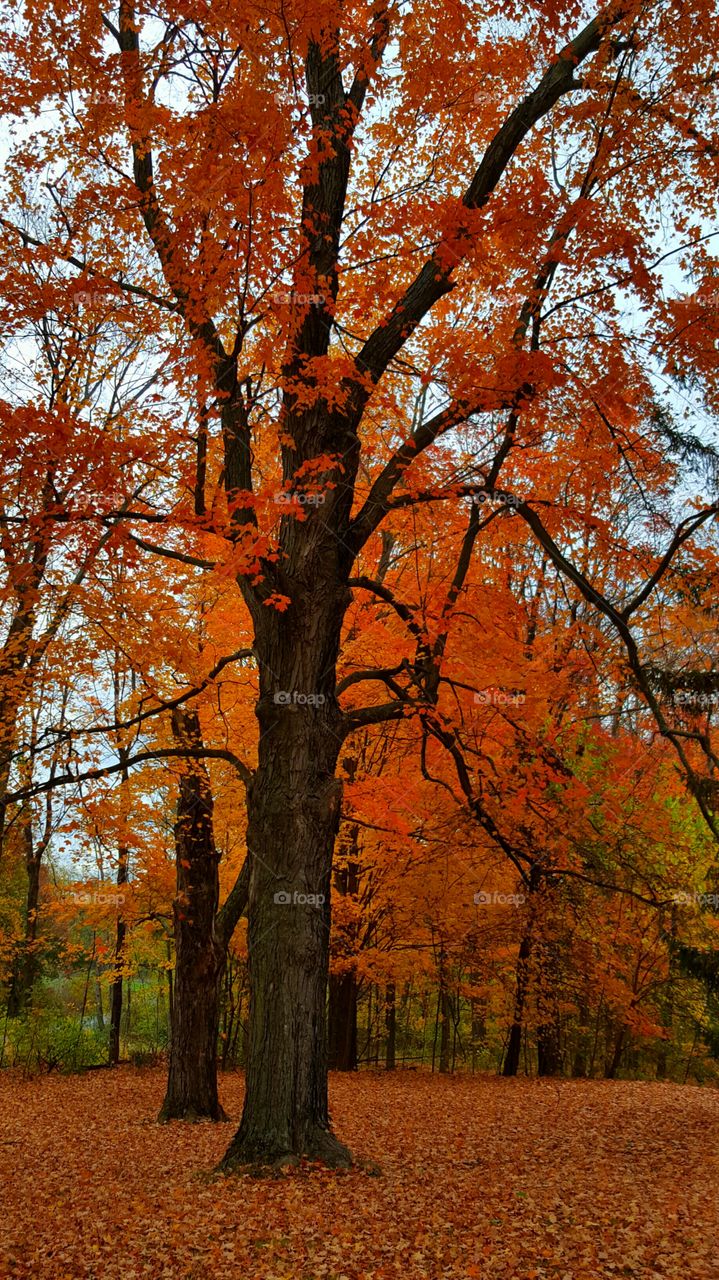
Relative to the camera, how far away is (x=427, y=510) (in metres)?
9.80

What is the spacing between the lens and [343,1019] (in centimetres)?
1602

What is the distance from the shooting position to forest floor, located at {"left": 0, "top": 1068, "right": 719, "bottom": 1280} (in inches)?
165

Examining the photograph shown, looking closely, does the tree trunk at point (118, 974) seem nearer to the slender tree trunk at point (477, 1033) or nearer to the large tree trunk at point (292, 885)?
the slender tree trunk at point (477, 1033)

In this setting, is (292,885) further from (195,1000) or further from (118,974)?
(118,974)

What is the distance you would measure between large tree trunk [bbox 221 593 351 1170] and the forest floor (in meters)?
0.32

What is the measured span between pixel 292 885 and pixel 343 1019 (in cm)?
1144

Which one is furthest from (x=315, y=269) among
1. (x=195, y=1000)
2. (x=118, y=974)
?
(x=118, y=974)

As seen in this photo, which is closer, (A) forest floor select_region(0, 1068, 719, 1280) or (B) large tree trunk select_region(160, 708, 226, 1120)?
(A) forest floor select_region(0, 1068, 719, 1280)

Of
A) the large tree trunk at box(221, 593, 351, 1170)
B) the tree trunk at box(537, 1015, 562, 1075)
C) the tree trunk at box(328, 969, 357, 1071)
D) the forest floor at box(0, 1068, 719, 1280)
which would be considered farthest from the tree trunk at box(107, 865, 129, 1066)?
the large tree trunk at box(221, 593, 351, 1170)

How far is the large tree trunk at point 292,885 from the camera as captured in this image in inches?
224

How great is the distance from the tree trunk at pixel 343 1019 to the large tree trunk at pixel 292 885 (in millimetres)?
10112

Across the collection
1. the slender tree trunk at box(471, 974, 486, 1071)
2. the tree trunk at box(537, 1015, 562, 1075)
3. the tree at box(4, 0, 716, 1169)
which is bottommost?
the slender tree trunk at box(471, 974, 486, 1071)

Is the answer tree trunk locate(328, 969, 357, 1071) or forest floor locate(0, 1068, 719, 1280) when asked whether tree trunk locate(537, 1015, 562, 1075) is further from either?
forest floor locate(0, 1068, 719, 1280)

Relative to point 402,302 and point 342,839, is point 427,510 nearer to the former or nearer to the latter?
point 402,302
